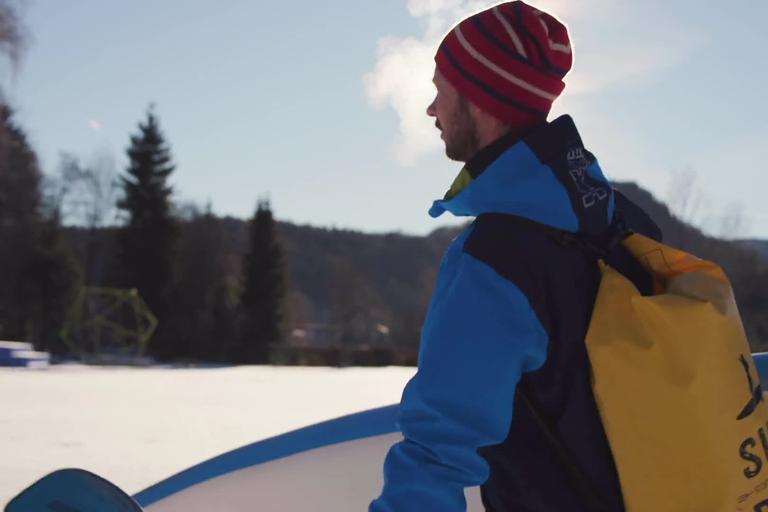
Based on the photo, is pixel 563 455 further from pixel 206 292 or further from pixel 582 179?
pixel 206 292

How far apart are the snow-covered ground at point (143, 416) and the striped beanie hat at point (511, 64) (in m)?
2.60

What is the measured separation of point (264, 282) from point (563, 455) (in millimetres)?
30829

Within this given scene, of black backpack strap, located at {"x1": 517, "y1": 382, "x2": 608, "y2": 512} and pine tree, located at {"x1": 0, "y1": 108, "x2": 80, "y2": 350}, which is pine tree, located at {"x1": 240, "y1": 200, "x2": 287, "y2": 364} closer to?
pine tree, located at {"x1": 0, "y1": 108, "x2": 80, "y2": 350}

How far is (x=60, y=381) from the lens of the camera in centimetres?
823

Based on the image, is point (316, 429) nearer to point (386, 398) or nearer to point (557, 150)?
point (557, 150)

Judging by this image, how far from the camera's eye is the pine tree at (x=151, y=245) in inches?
1203

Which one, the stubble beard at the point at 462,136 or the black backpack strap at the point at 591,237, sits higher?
the stubble beard at the point at 462,136

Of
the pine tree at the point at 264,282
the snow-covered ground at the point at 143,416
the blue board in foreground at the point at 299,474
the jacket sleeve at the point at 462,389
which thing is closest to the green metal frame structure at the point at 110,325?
the pine tree at the point at 264,282

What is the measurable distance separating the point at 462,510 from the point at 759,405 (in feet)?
1.15

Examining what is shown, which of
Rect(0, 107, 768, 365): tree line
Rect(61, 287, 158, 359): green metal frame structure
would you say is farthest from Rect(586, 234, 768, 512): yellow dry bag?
Rect(61, 287, 158, 359): green metal frame structure

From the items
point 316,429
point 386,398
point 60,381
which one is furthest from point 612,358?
point 60,381

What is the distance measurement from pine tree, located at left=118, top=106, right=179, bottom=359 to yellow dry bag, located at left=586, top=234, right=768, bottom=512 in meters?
30.6

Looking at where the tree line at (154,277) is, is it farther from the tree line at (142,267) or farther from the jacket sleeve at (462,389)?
the jacket sleeve at (462,389)

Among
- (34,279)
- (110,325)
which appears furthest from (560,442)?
(34,279)
